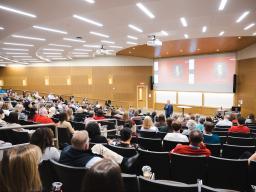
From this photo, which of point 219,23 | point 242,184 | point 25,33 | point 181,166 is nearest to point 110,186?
point 181,166

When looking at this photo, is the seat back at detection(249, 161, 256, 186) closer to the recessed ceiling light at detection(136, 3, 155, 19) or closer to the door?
the recessed ceiling light at detection(136, 3, 155, 19)

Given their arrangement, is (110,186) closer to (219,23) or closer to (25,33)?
(219,23)

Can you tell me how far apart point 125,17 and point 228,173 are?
21.9ft

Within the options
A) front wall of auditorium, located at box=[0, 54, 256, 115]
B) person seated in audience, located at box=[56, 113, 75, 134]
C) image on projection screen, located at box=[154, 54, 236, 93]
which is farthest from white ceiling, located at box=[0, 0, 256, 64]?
front wall of auditorium, located at box=[0, 54, 256, 115]

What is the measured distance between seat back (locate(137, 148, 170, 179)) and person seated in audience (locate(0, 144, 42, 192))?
89.5 inches

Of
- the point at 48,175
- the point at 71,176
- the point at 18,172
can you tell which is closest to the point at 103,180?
the point at 18,172

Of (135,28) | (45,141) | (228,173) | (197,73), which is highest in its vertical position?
(135,28)

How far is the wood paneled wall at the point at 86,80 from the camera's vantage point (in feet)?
79.6

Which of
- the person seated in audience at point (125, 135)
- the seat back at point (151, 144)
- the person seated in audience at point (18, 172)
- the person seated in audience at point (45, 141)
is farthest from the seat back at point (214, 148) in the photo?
the person seated in audience at point (18, 172)

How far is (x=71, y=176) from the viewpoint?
2623 millimetres

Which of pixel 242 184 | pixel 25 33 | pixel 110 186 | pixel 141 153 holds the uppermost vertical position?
pixel 25 33

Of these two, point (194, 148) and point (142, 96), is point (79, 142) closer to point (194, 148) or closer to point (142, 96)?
point (194, 148)

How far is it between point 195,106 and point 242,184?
17.6m

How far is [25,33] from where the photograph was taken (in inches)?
424
